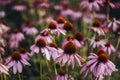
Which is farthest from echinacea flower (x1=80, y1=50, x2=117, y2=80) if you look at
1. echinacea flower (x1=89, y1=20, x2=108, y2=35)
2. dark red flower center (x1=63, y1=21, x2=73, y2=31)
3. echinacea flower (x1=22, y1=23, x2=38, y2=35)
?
echinacea flower (x1=22, y1=23, x2=38, y2=35)

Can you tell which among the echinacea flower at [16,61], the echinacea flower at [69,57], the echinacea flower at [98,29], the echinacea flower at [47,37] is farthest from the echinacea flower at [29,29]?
the echinacea flower at [69,57]

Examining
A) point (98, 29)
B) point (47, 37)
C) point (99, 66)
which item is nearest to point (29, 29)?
point (98, 29)

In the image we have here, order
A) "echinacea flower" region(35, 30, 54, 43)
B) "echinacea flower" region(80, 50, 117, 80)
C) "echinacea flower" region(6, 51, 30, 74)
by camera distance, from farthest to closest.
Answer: "echinacea flower" region(35, 30, 54, 43)
"echinacea flower" region(6, 51, 30, 74)
"echinacea flower" region(80, 50, 117, 80)

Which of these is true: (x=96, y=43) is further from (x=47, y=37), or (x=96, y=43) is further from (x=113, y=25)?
(x=47, y=37)

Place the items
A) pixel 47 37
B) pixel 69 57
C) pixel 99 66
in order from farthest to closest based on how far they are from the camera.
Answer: pixel 47 37
pixel 69 57
pixel 99 66

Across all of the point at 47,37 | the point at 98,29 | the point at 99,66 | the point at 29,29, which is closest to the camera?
the point at 99,66

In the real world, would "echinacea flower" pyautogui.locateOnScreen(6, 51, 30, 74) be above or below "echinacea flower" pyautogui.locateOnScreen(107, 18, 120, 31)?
below

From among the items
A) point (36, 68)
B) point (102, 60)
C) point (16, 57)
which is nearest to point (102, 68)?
point (102, 60)

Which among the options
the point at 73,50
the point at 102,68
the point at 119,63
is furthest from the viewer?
the point at 119,63

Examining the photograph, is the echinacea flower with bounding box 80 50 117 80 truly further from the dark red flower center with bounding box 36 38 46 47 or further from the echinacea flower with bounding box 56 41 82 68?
the dark red flower center with bounding box 36 38 46 47

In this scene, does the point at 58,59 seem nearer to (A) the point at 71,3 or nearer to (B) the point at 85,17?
(B) the point at 85,17

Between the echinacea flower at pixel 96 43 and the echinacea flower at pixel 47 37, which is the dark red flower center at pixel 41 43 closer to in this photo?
the echinacea flower at pixel 47 37
